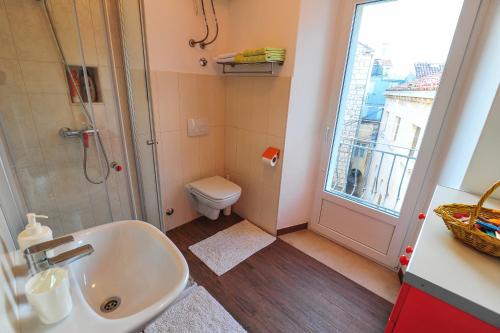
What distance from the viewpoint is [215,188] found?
230 cm

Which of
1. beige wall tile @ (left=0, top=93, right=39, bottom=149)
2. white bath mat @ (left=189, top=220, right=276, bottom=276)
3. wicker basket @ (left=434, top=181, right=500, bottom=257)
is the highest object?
beige wall tile @ (left=0, top=93, right=39, bottom=149)

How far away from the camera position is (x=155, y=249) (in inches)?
37.2

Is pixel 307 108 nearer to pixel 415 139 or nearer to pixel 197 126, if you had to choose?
pixel 415 139

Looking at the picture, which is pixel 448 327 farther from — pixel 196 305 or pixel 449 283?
→ pixel 196 305

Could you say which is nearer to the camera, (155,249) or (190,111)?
(155,249)

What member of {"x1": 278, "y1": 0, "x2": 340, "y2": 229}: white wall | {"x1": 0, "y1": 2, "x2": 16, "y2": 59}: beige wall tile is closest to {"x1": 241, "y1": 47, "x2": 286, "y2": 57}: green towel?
{"x1": 278, "y1": 0, "x2": 340, "y2": 229}: white wall

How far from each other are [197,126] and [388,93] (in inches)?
67.7

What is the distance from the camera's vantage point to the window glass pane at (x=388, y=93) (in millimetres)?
1591

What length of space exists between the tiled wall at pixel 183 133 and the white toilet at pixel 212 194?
5.5 inches

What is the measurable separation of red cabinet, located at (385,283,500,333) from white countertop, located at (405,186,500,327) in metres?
0.02

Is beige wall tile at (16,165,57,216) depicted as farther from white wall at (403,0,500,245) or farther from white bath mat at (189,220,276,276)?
white wall at (403,0,500,245)

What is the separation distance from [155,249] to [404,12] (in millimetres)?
2232

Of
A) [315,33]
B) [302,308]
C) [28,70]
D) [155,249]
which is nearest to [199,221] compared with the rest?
[302,308]

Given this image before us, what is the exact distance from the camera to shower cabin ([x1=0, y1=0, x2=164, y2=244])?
1.21 m
